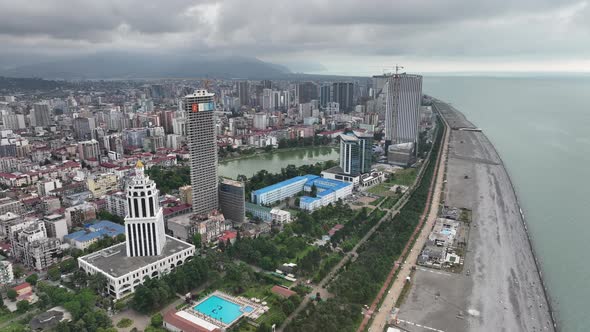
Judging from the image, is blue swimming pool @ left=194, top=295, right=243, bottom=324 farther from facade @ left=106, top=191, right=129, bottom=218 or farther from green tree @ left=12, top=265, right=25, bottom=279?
facade @ left=106, top=191, right=129, bottom=218

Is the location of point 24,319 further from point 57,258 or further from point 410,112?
point 410,112

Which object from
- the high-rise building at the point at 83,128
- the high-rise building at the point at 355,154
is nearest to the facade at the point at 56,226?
the high-rise building at the point at 355,154

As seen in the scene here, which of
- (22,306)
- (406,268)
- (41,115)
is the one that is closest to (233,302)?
(22,306)

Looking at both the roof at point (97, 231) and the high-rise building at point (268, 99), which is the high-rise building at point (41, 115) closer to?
the high-rise building at point (268, 99)

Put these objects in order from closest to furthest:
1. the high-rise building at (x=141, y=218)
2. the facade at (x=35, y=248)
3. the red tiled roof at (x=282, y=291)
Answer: the red tiled roof at (x=282, y=291)
the high-rise building at (x=141, y=218)
the facade at (x=35, y=248)

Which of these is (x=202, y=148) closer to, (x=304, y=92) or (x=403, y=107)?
(x=403, y=107)

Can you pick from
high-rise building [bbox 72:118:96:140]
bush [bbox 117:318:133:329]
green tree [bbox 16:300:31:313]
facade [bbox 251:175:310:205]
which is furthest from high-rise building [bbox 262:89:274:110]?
bush [bbox 117:318:133:329]

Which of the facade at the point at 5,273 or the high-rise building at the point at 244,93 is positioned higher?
the high-rise building at the point at 244,93
